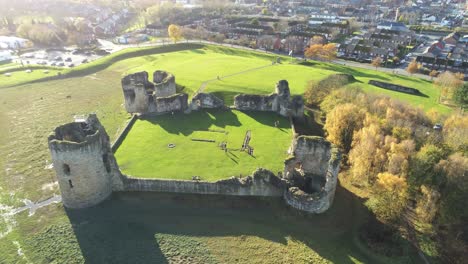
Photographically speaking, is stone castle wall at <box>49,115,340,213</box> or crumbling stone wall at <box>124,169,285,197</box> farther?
crumbling stone wall at <box>124,169,285,197</box>

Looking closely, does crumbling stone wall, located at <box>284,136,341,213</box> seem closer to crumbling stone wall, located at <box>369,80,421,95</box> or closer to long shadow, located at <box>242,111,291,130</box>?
long shadow, located at <box>242,111,291,130</box>

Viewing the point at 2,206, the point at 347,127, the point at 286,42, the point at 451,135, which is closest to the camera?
the point at 2,206

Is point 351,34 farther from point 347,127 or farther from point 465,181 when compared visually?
point 465,181

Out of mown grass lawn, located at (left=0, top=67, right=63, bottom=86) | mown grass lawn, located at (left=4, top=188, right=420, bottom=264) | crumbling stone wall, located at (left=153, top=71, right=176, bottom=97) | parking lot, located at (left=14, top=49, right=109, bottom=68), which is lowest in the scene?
mown grass lawn, located at (left=4, top=188, right=420, bottom=264)

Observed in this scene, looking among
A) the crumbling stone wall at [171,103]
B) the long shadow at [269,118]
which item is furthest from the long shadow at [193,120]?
the long shadow at [269,118]

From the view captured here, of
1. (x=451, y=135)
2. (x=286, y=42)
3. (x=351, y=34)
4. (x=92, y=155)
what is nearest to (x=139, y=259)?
(x=92, y=155)

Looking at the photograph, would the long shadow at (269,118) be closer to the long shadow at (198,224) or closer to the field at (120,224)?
the field at (120,224)

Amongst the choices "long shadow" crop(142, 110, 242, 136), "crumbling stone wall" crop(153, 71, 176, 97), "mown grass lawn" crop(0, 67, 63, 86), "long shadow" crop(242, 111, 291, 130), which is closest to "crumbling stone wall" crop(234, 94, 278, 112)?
"long shadow" crop(242, 111, 291, 130)
